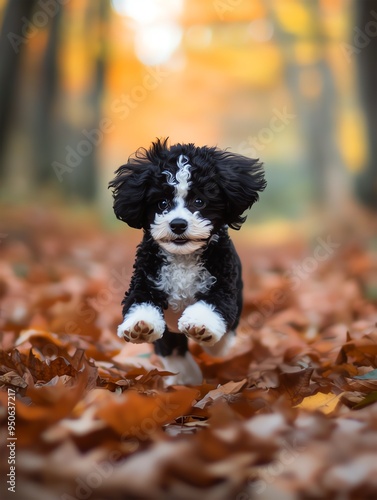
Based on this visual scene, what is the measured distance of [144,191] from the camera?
3.10m

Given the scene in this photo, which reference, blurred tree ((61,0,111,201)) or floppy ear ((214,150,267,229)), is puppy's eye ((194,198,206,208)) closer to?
floppy ear ((214,150,267,229))

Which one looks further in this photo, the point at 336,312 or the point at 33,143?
the point at 33,143

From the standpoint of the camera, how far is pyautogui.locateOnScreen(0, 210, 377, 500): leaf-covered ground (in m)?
1.87

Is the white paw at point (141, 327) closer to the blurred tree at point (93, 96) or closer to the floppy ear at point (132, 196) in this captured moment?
the floppy ear at point (132, 196)

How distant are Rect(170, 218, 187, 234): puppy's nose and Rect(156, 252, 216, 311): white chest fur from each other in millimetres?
288

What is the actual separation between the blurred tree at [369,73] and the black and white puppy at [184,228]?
684cm

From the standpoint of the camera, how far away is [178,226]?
2.86 m

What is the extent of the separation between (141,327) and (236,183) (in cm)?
89

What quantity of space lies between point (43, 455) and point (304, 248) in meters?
8.00

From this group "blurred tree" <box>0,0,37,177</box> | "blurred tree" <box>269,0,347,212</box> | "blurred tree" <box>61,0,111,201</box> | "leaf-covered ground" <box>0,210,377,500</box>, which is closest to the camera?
"leaf-covered ground" <box>0,210,377,500</box>

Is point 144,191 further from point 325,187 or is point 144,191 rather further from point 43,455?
point 325,187

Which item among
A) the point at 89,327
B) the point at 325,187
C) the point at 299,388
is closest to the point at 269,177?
the point at 325,187

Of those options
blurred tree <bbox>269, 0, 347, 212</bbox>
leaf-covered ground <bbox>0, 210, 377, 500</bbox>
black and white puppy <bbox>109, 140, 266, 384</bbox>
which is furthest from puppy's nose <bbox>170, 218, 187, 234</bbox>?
blurred tree <bbox>269, 0, 347, 212</bbox>

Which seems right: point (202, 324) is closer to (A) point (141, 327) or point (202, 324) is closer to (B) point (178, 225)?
(A) point (141, 327)
